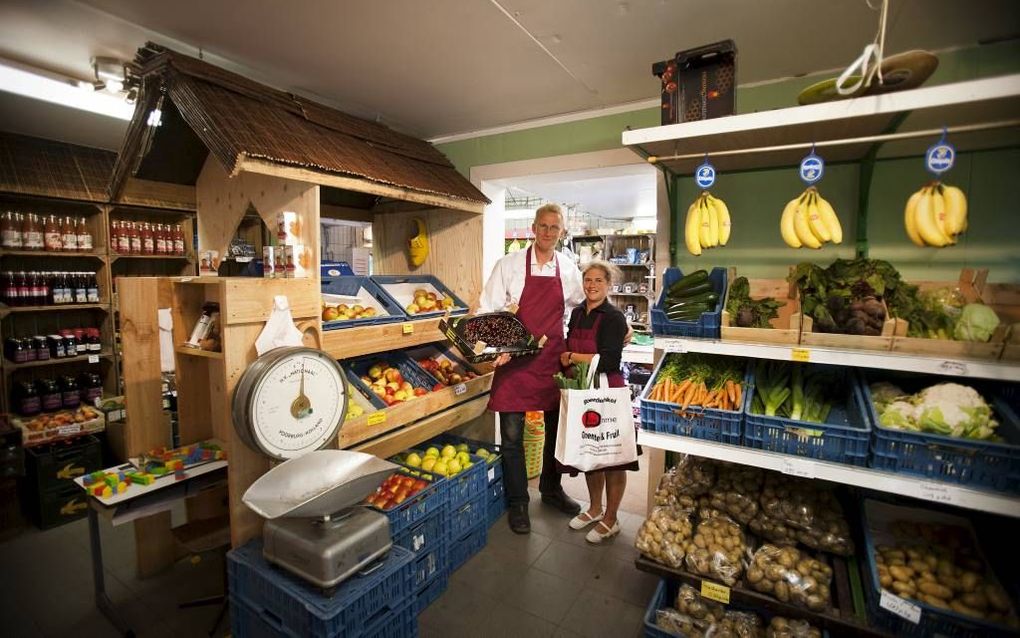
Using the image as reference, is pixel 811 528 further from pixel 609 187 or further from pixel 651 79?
pixel 609 187

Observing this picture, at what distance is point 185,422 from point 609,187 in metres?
6.50

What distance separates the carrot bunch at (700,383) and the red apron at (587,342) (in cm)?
55

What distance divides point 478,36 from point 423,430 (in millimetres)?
2286

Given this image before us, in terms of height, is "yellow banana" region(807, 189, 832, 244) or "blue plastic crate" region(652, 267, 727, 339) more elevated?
"yellow banana" region(807, 189, 832, 244)

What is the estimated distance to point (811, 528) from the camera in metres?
2.12

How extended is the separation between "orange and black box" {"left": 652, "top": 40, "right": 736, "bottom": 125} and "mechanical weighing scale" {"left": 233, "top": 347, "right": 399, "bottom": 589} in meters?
1.91

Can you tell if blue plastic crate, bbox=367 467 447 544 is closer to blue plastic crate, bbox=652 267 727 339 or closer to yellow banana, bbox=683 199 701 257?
blue plastic crate, bbox=652 267 727 339

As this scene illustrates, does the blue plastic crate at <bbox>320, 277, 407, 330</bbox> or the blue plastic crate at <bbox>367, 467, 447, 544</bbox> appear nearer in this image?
the blue plastic crate at <bbox>367, 467, 447, 544</bbox>

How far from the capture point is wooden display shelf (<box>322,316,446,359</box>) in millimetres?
2646

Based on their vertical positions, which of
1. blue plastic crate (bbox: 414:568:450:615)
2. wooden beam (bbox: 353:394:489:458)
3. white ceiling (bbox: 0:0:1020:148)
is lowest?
blue plastic crate (bbox: 414:568:450:615)

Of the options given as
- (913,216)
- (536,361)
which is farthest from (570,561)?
(913,216)

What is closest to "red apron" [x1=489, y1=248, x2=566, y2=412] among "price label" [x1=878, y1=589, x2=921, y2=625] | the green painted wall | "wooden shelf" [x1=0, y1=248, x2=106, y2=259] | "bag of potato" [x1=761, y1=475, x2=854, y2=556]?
the green painted wall

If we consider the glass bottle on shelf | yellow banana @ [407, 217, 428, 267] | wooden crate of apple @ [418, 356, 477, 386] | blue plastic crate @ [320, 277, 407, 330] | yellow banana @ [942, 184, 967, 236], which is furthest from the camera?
yellow banana @ [407, 217, 428, 267]

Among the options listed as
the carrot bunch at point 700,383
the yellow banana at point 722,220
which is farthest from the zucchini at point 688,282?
the carrot bunch at point 700,383
